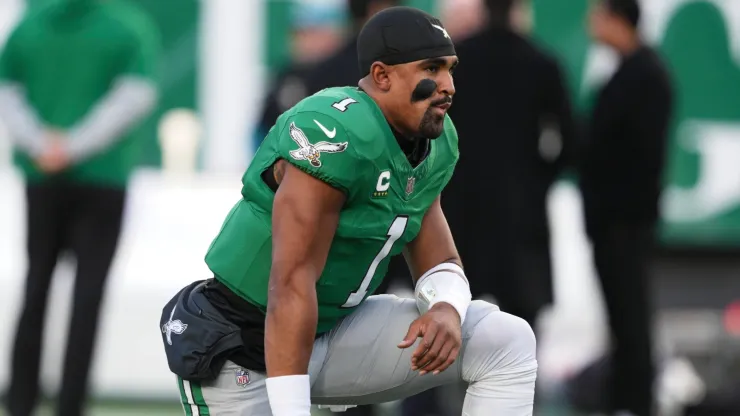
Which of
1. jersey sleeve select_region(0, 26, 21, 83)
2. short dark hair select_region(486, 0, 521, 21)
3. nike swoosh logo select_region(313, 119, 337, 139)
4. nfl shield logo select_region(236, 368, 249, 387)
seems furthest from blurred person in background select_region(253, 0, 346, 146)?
nike swoosh logo select_region(313, 119, 337, 139)

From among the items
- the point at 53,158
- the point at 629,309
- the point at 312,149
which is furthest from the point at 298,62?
the point at 312,149

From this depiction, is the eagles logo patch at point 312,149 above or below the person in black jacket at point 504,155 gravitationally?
above

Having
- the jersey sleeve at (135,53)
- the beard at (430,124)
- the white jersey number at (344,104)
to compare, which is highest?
the white jersey number at (344,104)

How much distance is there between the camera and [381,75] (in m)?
3.38

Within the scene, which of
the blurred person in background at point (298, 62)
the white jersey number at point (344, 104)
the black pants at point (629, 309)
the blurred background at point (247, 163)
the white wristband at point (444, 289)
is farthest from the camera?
the blurred background at point (247, 163)

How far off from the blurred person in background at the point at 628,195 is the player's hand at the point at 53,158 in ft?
7.34

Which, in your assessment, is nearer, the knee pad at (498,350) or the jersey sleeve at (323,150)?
the jersey sleeve at (323,150)

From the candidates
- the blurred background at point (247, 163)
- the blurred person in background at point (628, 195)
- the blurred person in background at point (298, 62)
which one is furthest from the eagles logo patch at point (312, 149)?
the blurred background at point (247, 163)

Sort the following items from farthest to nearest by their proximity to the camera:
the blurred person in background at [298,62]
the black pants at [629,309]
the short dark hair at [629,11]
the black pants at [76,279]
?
the blurred person in background at [298,62] < the short dark hair at [629,11] < the black pants at [629,309] < the black pants at [76,279]

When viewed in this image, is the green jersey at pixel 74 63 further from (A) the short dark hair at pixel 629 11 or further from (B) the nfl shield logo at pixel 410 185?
(B) the nfl shield logo at pixel 410 185

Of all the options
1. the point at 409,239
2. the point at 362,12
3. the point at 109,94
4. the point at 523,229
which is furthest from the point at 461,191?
the point at 409,239

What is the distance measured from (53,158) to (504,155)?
6.00 ft

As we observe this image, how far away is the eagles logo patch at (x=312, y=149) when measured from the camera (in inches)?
126

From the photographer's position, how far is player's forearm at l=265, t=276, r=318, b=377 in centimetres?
317
